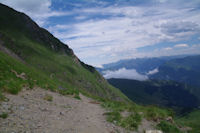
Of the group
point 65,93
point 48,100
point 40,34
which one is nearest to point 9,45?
point 40,34

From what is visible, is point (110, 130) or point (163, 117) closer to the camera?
point (110, 130)

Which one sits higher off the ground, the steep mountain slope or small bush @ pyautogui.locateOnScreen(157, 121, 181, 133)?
the steep mountain slope

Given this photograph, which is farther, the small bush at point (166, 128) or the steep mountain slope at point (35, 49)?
the steep mountain slope at point (35, 49)

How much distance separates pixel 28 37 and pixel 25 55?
30729mm

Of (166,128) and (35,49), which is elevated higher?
(35,49)

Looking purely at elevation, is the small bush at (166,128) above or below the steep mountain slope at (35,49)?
below

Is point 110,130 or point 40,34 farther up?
point 40,34

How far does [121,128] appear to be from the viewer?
11.4 meters

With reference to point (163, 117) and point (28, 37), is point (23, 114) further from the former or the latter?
point (28, 37)

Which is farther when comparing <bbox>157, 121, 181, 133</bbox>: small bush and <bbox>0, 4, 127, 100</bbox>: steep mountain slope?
<bbox>0, 4, 127, 100</bbox>: steep mountain slope

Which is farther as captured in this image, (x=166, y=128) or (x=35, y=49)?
(x=35, y=49)

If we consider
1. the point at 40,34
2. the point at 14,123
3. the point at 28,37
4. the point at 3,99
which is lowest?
the point at 14,123

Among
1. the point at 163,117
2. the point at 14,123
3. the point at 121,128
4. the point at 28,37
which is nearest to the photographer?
the point at 14,123

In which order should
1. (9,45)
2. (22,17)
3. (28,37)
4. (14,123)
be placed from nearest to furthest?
(14,123) → (9,45) → (28,37) → (22,17)
